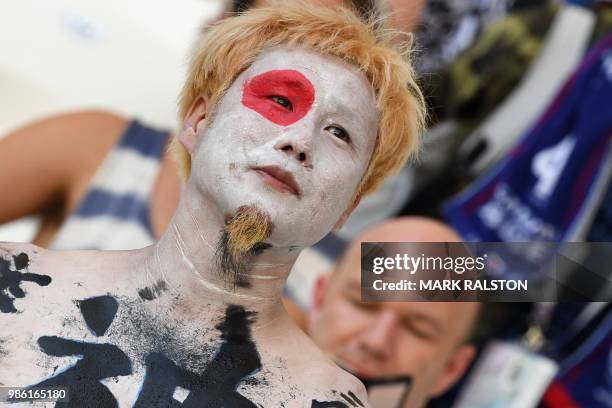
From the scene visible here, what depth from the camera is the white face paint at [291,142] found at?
0.88m

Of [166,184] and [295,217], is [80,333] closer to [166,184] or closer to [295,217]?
[295,217]

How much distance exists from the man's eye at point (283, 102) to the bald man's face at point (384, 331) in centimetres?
59

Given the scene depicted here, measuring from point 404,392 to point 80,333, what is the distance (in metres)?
0.68

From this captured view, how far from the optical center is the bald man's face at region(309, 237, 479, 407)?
4.90 feet

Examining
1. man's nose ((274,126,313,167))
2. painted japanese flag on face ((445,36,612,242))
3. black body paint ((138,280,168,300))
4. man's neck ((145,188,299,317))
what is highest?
man's nose ((274,126,313,167))

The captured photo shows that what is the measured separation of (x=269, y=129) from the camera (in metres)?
0.91

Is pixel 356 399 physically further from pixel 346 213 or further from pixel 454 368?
pixel 454 368

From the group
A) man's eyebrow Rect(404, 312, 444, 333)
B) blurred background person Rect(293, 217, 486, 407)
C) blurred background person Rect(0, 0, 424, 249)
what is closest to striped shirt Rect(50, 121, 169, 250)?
blurred background person Rect(0, 0, 424, 249)

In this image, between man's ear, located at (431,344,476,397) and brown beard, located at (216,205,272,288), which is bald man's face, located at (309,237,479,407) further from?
brown beard, located at (216,205,272,288)

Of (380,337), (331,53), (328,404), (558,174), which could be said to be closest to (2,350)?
(328,404)

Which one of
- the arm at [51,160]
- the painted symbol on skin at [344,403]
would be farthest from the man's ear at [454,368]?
the painted symbol on skin at [344,403]

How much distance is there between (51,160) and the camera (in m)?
1.74

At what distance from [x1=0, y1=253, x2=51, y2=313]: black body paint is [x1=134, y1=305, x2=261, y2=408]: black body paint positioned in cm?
14

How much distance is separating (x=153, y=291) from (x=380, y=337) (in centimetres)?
64
